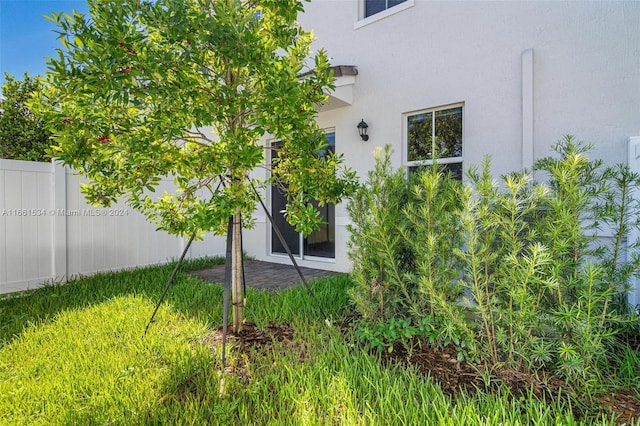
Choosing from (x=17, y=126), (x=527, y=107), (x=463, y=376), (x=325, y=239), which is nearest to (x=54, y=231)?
(x=325, y=239)

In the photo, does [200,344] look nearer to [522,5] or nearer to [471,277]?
[471,277]

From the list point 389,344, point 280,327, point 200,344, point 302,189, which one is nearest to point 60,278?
point 200,344

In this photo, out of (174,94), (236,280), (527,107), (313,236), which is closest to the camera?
(174,94)

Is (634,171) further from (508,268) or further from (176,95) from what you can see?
(176,95)

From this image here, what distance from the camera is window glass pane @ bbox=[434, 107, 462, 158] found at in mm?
4745

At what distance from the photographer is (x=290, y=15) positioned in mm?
2605

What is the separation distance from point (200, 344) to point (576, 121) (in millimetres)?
4699

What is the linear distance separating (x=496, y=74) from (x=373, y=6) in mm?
2591

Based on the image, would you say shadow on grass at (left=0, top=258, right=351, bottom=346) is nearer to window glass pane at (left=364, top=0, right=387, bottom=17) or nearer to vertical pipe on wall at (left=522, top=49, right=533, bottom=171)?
vertical pipe on wall at (left=522, top=49, right=533, bottom=171)

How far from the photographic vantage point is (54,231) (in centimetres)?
500

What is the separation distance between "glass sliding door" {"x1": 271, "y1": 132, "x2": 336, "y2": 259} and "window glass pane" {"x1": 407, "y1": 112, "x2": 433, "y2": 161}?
1.43 m

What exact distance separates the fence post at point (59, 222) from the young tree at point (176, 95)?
292 centimetres

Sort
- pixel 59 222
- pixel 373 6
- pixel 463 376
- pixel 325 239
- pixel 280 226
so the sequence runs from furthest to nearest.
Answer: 1. pixel 280 226
2. pixel 325 239
3. pixel 373 6
4. pixel 59 222
5. pixel 463 376

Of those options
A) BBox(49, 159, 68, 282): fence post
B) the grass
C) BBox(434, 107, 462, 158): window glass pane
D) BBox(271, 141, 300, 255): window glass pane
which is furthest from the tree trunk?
BBox(49, 159, 68, 282): fence post
